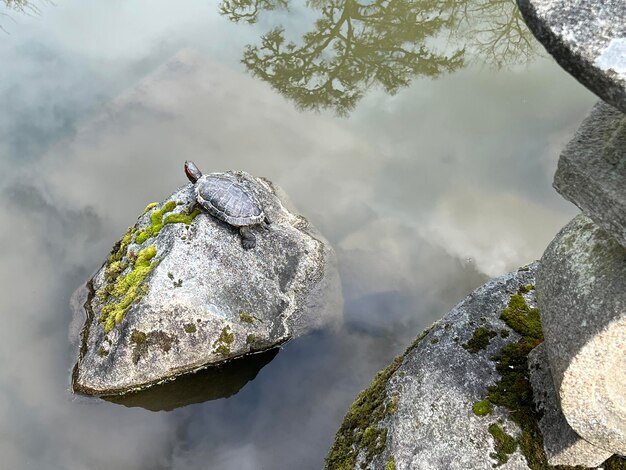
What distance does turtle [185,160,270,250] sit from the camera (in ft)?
24.1

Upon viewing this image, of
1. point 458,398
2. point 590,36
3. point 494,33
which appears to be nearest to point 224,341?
point 458,398

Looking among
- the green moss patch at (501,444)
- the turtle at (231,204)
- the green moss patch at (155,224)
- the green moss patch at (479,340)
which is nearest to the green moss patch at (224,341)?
the turtle at (231,204)

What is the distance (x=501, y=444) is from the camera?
4215mm

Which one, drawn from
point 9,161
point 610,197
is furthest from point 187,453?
point 9,161

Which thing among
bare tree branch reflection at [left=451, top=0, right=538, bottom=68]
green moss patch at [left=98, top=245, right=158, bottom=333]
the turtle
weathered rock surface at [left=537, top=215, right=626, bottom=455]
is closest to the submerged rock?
weathered rock surface at [left=537, top=215, right=626, bottom=455]

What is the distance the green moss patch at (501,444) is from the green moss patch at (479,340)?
32.8 inches

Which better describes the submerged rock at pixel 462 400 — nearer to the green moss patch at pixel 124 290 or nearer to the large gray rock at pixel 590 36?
the large gray rock at pixel 590 36

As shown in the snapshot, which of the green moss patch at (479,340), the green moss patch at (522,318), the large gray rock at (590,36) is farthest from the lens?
the green moss patch at (522,318)

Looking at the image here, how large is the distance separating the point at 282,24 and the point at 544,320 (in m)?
13.9

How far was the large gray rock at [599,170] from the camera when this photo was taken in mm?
2736

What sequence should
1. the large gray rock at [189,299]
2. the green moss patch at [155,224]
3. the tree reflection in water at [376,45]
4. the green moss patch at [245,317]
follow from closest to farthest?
the large gray rock at [189,299] < the green moss patch at [245,317] < the green moss patch at [155,224] < the tree reflection in water at [376,45]

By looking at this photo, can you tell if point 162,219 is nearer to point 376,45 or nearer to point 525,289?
point 525,289

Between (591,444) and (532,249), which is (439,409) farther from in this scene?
(532,249)

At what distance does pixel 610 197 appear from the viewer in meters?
2.71
